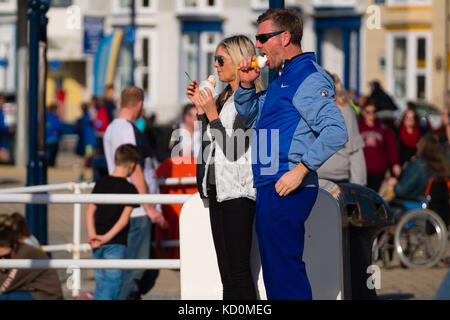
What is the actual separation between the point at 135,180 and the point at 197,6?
35.8 metres

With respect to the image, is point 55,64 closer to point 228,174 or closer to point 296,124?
point 228,174

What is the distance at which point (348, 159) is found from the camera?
30.1ft

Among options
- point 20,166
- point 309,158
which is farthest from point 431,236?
point 20,166

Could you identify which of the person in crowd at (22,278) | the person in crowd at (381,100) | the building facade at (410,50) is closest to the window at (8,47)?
the building facade at (410,50)

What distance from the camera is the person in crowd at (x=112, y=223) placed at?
7926mm

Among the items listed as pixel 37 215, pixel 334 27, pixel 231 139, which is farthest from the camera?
pixel 334 27

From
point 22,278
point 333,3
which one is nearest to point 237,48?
point 22,278

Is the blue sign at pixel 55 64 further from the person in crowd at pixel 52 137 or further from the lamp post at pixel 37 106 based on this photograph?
the lamp post at pixel 37 106

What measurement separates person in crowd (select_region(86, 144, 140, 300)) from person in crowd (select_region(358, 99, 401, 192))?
5.36 metres

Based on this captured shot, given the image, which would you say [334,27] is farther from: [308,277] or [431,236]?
[308,277]

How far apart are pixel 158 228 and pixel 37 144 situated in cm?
196

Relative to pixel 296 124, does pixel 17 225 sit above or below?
below

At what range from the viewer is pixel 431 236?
11.5 m

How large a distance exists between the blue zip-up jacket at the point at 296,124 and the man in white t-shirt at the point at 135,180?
287 centimetres
